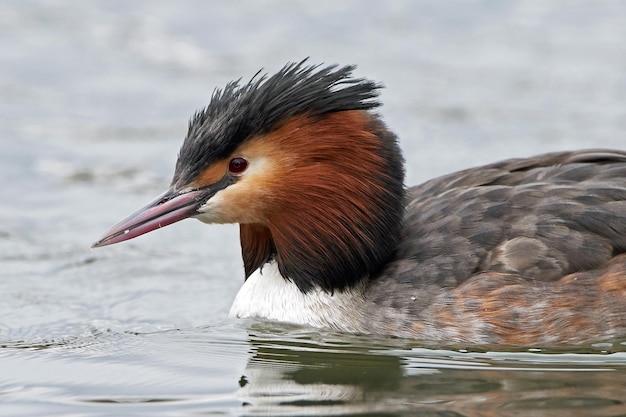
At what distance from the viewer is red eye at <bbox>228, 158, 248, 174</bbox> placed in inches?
353

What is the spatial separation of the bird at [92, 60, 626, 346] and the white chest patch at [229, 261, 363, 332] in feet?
0.04

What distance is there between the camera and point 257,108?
8.85 metres

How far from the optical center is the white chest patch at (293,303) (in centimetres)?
919

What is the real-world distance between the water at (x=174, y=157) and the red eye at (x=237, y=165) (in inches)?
48.4

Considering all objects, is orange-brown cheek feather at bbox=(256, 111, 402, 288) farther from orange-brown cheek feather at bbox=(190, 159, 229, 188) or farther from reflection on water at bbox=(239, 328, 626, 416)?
reflection on water at bbox=(239, 328, 626, 416)

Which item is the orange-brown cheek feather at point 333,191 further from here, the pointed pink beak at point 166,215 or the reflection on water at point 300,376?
the reflection on water at point 300,376

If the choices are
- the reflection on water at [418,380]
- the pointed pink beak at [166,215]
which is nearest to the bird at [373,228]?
the pointed pink beak at [166,215]

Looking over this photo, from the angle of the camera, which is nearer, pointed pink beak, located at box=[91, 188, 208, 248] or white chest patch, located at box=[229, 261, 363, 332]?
pointed pink beak, located at box=[91, 188, 208, 248]

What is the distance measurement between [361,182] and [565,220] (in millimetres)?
1412

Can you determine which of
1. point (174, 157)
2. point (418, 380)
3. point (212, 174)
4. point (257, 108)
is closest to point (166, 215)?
point (212, 174)

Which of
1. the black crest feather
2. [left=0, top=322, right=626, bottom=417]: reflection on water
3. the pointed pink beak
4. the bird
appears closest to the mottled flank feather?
the bird

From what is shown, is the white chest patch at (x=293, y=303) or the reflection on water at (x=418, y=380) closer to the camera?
the reflection on water at (x=418, y=380)

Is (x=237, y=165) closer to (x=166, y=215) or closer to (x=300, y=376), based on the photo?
(x=166, y=215)

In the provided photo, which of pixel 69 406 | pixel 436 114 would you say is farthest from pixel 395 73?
pixel 69 406
